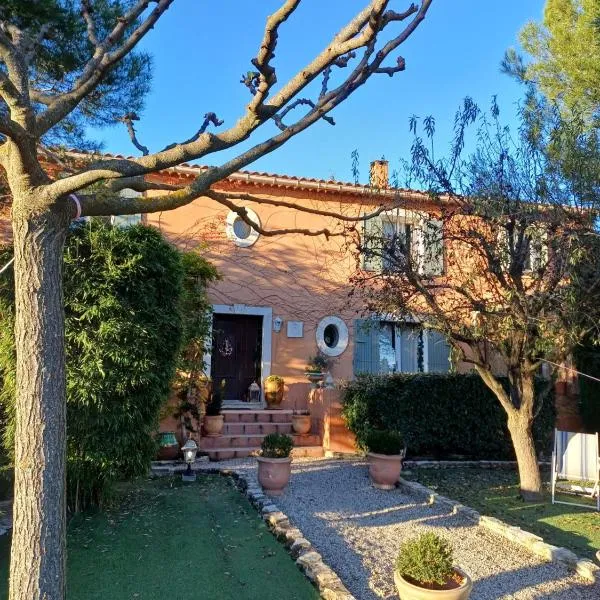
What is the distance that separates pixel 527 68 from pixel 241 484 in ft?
29.4

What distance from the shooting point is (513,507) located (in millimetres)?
7867

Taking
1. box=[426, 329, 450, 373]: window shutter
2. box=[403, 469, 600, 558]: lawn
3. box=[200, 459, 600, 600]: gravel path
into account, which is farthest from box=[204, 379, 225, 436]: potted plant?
box=[426, 329, 450, 373]: window shutter

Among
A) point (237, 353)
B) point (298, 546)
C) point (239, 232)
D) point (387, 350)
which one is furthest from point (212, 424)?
point (387, 350)

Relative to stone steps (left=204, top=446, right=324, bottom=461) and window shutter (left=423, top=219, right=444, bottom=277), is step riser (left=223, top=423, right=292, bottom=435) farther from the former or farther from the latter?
window shutter (left=423, top=219, right=444, bottom=277)

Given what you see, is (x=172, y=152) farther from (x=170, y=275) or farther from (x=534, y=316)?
(x=534, y=316)

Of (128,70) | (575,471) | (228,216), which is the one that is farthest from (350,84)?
(228,216)

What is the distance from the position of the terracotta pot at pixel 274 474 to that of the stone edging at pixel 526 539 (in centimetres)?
222

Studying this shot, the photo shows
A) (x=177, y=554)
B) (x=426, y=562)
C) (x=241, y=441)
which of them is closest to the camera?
(x=426, y=562)

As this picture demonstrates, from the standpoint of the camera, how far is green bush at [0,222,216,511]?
20.5 ft

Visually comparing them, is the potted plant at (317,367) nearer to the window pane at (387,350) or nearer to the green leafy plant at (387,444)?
the window pane at (387,350)

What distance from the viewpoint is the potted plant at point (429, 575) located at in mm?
4195

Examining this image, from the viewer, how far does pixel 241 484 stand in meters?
8.02

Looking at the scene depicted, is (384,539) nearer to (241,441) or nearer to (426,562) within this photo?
(426,562)

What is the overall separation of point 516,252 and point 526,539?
3.84 metres
